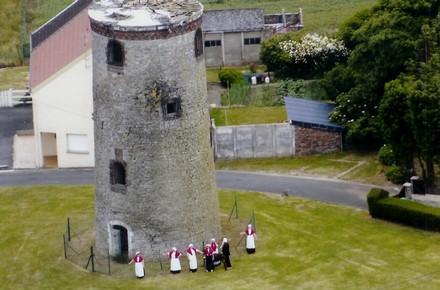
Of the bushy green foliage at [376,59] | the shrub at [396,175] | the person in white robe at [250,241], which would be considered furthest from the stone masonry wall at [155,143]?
the shrub at [396,175]

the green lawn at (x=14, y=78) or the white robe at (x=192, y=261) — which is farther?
the green lawn at (x=14, y=78)

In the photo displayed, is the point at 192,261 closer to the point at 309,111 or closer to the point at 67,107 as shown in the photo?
the point at 67,107

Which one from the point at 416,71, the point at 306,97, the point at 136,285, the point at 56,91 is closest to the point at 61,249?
the point at 136,285

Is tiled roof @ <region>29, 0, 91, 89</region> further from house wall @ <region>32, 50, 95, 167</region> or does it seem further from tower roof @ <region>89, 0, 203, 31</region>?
tower roof @ <region>89, 0, 203, 31</region>

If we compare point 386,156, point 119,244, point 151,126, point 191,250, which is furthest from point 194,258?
point 386,156

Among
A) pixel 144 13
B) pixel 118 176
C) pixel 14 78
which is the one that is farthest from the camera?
pixel 14 78

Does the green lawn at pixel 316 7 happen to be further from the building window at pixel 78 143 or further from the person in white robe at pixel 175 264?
the person in white robe at pixel 175 264
